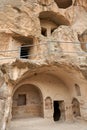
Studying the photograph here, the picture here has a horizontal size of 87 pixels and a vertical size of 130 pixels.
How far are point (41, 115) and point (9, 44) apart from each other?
17.6 feet

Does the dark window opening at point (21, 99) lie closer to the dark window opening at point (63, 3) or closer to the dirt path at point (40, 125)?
the dirt path at point (40, 125)

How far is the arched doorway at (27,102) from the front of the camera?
10.4 m

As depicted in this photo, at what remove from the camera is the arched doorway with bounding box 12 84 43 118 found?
1044 cm

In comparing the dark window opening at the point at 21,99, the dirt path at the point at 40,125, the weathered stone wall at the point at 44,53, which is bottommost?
the dirt path at the point at 40,125

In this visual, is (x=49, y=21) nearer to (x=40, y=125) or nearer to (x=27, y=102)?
(x=27, y=102)

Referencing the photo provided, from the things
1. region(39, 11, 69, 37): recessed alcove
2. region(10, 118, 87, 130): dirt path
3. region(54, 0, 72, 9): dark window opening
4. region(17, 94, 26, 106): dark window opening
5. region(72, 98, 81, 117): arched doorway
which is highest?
region(54, 0, 72, 9): dark window opening

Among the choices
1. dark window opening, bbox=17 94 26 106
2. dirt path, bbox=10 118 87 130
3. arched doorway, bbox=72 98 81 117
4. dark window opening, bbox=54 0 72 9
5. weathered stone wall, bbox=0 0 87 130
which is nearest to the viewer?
weathered stone wall, bbox=0 0 87 130

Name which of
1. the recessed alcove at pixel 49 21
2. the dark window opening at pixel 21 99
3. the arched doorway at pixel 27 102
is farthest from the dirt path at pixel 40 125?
the recessed alcove at pixel 49 21

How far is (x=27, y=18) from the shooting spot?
9.59 m

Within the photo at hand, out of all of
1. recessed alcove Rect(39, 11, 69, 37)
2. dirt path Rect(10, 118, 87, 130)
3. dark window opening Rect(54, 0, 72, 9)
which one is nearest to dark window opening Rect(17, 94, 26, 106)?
dirt path Rect(10, 118, 87, 130)

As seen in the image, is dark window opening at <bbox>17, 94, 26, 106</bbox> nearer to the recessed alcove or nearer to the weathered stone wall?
the weathered stone wall

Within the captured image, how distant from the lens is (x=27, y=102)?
428 inches

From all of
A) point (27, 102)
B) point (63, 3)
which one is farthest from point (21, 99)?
point (63, 3)

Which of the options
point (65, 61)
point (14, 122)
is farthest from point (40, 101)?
point (65, 61)
